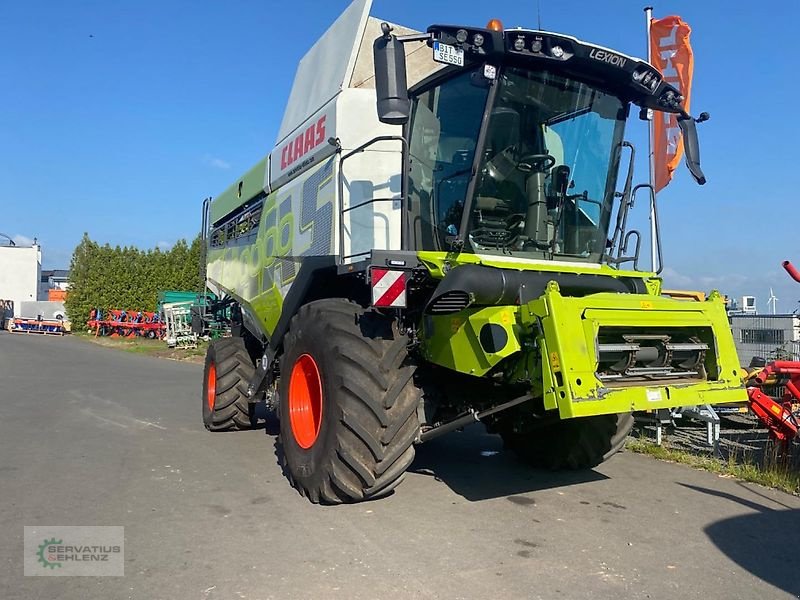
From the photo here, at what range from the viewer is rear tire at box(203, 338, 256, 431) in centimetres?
785

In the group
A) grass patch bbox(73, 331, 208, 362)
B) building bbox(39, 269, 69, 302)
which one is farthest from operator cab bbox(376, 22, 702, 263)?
building bbox(39, 269, 69, 302)

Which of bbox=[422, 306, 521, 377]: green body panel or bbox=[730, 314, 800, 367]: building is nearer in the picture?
bbox=[422, 306, 521, 377]: green body panel

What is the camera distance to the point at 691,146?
5480mm

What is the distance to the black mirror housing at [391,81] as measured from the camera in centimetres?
402

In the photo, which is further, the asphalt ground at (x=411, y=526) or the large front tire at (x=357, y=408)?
the large front tire at (x=357, y=408)

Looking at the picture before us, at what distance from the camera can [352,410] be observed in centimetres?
455

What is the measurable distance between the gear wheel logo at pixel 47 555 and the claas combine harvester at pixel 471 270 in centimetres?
170

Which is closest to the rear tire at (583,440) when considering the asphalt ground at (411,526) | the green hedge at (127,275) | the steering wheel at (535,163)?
the asphalt ground at (411,526)

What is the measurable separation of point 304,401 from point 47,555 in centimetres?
220

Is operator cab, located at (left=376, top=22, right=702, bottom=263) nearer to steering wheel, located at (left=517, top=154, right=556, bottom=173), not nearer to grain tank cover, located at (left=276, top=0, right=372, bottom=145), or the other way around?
steering wheel, located at (left=517, top=154, right=556, bottom=173)

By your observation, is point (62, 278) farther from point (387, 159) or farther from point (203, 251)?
point (387, 159)

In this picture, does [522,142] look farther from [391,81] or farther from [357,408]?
[357,408]

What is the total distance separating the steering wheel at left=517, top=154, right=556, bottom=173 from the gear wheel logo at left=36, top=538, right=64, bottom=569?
4017 millimetres

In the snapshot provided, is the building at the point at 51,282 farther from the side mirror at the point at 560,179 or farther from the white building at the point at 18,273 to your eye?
the side mirror at the point at 560,179
